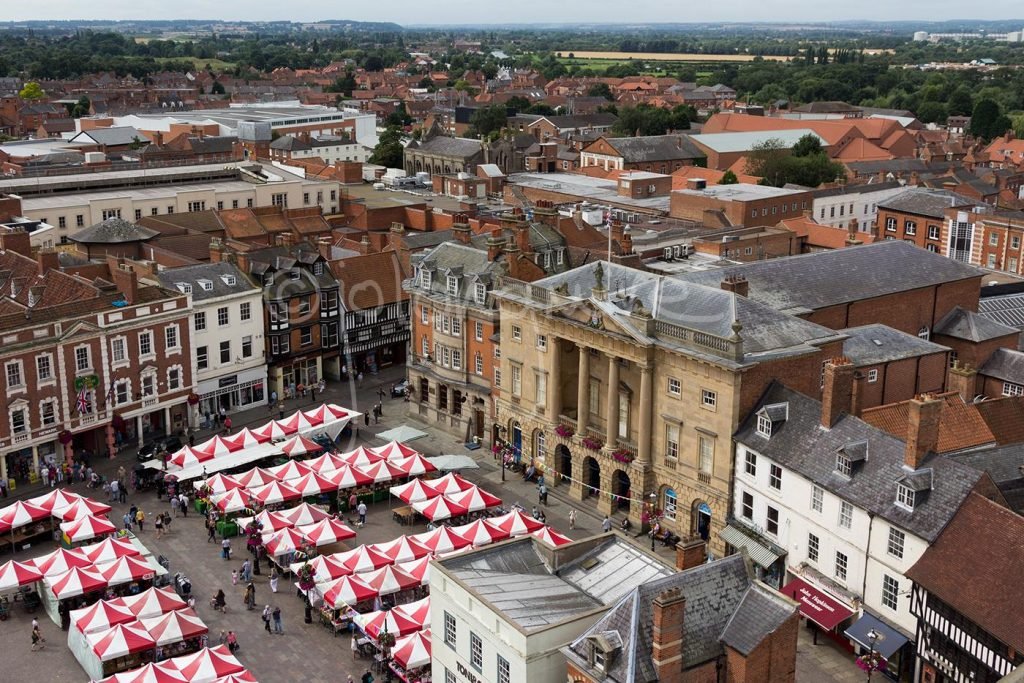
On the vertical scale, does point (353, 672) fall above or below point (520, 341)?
below

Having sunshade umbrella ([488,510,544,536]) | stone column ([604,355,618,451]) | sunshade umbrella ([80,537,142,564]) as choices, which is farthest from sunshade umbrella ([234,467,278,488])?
stone column ([604,355,618,451])

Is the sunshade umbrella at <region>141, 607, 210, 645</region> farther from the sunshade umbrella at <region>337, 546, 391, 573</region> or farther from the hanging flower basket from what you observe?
the hanging flower basket

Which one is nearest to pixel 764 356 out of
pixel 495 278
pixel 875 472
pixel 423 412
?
pixel 875 472

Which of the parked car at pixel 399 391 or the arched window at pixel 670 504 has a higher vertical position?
the arched window at pixel 670 504

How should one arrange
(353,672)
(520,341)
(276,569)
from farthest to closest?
(520,341), (276,569), (353,672)

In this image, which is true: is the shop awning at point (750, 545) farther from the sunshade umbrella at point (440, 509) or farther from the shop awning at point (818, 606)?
the sunshade umbrella at point (440, 509)

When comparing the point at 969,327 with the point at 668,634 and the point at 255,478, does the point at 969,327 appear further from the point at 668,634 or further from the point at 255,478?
the point at 255,478

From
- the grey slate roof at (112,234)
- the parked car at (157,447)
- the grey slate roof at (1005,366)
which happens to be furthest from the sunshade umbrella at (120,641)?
the grey slate roof at (112,234)

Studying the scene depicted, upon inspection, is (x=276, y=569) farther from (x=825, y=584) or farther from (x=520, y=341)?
(x=825, y=584)
